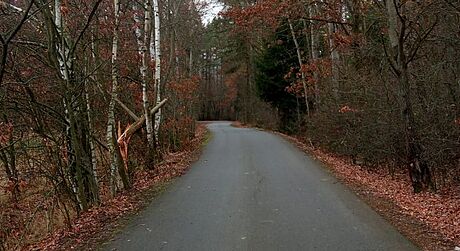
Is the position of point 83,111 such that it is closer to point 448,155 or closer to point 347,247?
point 347,247

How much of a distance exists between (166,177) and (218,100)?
212ft

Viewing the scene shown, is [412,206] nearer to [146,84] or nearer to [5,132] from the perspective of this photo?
[5,132]

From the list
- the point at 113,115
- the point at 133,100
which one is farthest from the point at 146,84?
the point at 113,115

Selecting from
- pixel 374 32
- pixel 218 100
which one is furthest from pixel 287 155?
pixel 218 100

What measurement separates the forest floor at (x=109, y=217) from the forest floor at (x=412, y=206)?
4.63 m

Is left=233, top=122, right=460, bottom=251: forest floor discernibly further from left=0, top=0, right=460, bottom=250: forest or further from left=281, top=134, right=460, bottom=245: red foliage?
left=0, top=0, right=460, bottom=250: forest

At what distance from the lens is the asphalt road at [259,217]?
7379 mm

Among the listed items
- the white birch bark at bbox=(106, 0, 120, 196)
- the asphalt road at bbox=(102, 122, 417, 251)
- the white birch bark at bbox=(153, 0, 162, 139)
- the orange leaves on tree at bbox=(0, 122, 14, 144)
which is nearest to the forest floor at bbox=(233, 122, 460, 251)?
the asphalt road at bbox=(102, 122, 417, 251)

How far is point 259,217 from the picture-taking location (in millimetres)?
9086

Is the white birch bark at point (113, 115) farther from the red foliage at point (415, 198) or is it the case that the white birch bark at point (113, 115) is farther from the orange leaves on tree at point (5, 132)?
the red foliage at point (415, 198)

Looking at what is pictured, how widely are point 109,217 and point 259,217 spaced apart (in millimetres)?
2773

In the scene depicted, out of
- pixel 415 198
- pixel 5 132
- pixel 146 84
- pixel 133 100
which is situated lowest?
pixel 415 198

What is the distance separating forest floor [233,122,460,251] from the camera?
757 cm

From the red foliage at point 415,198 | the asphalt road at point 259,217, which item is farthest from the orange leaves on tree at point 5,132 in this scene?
the red foliage at point 415,198
